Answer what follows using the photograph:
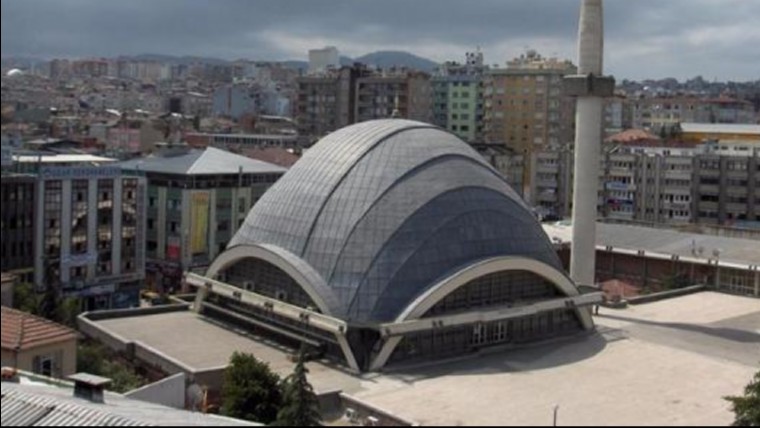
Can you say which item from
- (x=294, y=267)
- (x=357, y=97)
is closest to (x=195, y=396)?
(x=294, y=267)

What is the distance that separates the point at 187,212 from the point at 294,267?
63.4ft

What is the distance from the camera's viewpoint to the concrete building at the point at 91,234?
37.0 metres

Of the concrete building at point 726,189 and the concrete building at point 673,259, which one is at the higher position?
the concrete building at point 726,189

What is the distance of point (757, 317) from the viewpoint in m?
34.4

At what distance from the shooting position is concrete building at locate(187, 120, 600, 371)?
82.1ft

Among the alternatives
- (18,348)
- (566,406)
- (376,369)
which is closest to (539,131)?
(376,369)

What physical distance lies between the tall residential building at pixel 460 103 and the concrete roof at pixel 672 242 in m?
37.4

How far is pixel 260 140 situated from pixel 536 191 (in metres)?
27.3

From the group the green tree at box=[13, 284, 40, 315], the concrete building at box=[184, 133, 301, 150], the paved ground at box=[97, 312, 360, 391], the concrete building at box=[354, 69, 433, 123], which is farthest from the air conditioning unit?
the concrete building at box=[354, 69, 433, 123]

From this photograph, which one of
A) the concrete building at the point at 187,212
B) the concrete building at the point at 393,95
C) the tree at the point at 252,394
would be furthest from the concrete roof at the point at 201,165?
the concrete building at the point at 393,95

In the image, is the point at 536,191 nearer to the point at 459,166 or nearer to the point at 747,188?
the point at 747,188

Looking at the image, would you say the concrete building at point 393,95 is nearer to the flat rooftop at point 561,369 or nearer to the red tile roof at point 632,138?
the red tile roof at point 632,138

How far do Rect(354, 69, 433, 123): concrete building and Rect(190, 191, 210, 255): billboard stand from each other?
38365 millimetres

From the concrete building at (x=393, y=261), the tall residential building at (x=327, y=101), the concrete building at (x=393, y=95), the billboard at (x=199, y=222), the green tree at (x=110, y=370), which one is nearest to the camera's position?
the green tree at (x=110, y=370)
